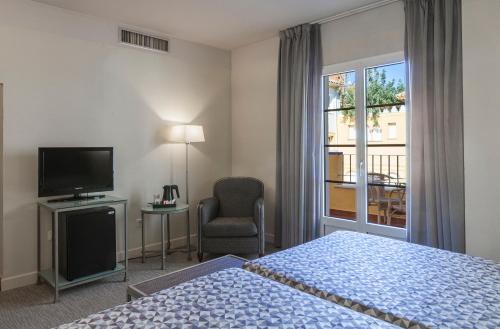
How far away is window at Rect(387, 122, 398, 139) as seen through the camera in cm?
354

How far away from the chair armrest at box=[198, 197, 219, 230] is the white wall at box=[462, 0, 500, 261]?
268 centimetres

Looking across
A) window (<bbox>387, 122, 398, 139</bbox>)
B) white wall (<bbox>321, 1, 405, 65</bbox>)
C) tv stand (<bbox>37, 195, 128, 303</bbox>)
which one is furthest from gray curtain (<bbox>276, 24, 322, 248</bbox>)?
tv stand (<bbox>37, 195, 128, 303</bbox>)

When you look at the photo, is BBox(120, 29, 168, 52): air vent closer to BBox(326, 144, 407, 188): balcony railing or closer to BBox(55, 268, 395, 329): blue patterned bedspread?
BBox(326, 144, 407, 188): balcony railing

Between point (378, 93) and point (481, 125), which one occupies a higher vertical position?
point (378, 93)

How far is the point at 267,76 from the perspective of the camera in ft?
15.4

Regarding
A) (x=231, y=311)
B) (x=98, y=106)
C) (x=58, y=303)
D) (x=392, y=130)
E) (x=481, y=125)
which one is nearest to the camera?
(x=231, y=311)

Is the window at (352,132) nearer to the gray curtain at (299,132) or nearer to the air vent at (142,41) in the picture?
the gray curtain at (299,132)

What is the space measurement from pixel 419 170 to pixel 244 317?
256 cm

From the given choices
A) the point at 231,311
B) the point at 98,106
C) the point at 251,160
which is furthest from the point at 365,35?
the point at 231,311

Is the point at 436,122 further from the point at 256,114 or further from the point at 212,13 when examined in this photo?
the point at 212,13

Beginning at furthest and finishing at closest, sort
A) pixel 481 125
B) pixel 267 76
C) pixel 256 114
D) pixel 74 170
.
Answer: pixel 256 114
pixel 267 76
pixel 74 170
pixel 481 125

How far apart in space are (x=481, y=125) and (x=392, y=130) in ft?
3.37

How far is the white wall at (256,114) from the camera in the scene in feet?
15.3

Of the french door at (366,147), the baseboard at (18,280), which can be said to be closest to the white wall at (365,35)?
the french door at (366,147)
